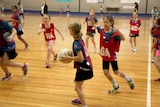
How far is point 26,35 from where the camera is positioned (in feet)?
39.3

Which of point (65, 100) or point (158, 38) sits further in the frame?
point (158, 38)

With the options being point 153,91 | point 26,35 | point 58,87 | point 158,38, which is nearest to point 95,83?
point 58,87

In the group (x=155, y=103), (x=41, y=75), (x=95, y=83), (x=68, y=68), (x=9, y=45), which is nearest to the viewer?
(x=155, y=103)

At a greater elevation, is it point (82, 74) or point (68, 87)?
point (82, 74)

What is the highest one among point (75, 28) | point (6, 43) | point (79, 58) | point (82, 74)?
point (75, 28)

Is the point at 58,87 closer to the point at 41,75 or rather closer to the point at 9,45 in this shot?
the point at 41,75

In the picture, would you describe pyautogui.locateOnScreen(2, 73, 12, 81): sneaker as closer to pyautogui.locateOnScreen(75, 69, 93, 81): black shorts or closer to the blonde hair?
pyautogui.locateOnScreen(75, 69, 93, 81): black shorts

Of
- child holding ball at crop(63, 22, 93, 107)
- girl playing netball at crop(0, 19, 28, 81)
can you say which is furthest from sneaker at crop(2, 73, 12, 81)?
child holding ball at crop(63, 22, 93, 107)

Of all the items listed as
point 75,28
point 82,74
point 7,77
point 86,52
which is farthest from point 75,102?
point 7,77

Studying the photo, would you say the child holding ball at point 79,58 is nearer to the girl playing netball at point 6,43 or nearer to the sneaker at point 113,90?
the sneaker at point 113,90

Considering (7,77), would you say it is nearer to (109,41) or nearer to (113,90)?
(113,90)

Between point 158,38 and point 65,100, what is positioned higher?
point 158,38

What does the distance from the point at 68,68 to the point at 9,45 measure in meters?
2.18

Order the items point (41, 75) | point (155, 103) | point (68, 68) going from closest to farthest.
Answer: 1. point (155, 103)
2. point (41, 75)
3. point (68, 68)
